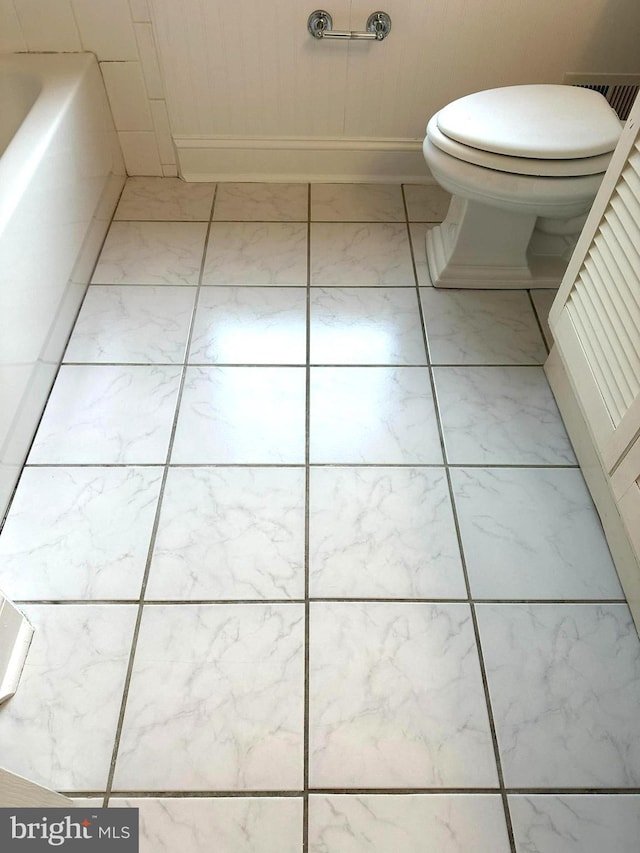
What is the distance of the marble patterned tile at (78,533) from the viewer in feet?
4.01

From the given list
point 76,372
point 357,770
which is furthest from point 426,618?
point 76,372

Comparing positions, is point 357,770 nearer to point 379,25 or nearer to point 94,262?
point 94,262

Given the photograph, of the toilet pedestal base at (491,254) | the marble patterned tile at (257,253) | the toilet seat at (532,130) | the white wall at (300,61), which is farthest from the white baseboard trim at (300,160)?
the toilet seat at (532,130)

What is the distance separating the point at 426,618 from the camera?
1.19 meters

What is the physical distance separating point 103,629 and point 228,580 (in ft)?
0.77

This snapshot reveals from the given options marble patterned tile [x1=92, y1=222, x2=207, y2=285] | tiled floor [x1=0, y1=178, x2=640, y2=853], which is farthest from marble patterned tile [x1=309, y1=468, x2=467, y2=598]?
marble patterned tile [x1=92, y1=222, x2=207, y2=285]

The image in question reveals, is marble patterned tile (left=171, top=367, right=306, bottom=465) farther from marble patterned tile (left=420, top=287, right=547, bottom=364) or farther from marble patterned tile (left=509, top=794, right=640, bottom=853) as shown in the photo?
marble patterned tile (left=509, top=794, right=640, bottom=853)

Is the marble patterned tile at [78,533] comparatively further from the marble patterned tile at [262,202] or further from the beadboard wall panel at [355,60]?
the beadboard wall panel at [355,60]

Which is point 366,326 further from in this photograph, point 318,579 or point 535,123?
point 318,579

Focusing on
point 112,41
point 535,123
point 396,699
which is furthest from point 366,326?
point 112,41

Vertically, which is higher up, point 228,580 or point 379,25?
point 379,25

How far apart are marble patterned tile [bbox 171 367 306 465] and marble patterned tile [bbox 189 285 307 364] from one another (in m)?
0.04

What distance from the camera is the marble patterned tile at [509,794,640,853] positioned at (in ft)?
3.18

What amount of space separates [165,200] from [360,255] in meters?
0.65
